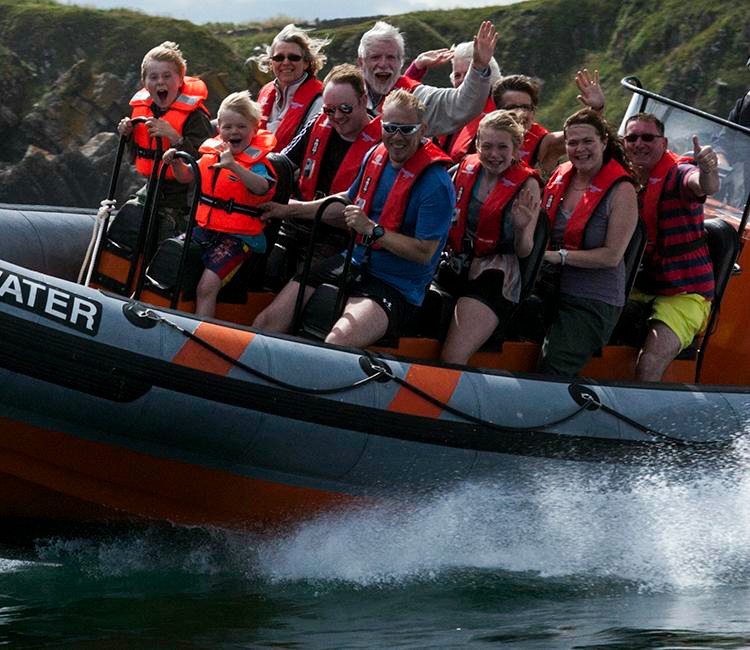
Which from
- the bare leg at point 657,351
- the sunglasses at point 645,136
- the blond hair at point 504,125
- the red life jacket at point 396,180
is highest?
the sunglasses at point 645,136

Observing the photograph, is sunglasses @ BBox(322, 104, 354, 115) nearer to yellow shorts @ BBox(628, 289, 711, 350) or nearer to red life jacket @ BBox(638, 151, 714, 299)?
red life jacket @ BBox(638, 151, 714, 299)

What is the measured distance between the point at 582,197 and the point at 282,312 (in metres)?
1.44

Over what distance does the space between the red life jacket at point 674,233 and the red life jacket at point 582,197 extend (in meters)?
0.33

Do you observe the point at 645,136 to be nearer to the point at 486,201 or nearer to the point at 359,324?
the point at 486,201

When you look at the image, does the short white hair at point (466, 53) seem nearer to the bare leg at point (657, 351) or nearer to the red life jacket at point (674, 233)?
the red life jacket at point (674, 233)

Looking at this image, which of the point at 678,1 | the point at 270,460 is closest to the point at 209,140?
the point at 270,460

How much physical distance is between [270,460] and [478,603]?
1.03 meters

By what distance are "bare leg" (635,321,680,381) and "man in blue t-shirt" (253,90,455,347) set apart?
4.03ft

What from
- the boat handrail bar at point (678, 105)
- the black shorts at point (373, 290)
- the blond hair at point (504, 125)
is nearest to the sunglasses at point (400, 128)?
the blond hair at point (504, 125)

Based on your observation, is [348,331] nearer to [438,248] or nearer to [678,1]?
[438,248]

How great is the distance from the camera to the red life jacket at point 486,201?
19.7 feet

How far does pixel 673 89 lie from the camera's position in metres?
32.2

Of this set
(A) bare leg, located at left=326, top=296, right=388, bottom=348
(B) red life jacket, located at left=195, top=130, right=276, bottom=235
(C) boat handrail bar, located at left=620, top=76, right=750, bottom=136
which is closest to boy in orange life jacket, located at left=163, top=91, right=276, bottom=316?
(B) red life jacket, located at left=195, top=130, right=276, bottom=235

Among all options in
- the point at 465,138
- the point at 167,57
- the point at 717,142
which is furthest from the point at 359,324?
the point at 717,142
